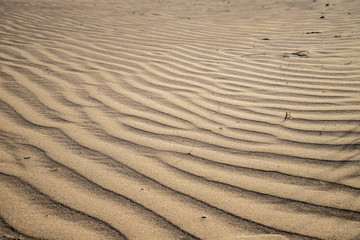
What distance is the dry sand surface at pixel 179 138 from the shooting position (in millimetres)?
1371

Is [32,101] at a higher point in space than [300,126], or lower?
lower

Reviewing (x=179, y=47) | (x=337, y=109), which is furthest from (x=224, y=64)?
(x=337, y=109)

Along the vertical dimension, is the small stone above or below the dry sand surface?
above

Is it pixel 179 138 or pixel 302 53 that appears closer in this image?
pixel 179 138

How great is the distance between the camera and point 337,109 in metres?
2.31

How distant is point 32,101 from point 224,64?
2.08 m

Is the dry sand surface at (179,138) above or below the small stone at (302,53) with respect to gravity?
below

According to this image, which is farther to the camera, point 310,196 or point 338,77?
point 338,77

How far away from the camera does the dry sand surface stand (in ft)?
4.50

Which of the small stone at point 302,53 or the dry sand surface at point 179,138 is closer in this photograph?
the dry sand surface at point 179,138

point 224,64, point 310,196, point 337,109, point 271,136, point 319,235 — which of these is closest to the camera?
point 319,235

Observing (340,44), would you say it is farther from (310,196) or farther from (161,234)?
(161,234)

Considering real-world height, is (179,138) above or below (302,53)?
below

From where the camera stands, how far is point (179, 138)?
6.54 feet
